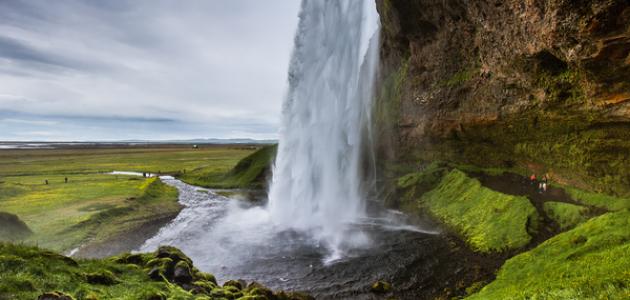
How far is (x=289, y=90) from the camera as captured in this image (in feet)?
152

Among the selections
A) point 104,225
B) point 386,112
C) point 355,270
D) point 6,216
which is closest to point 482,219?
point 355,270

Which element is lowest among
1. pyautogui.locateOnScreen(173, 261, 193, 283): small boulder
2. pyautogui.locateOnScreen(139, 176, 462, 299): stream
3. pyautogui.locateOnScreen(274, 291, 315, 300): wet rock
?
pyautogui.locateOnScreen(139, 176, 462, 299): stream

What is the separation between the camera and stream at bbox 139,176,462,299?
1975cm

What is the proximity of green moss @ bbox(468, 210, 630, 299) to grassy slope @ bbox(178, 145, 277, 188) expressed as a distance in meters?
50.3

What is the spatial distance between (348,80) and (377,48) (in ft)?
43.0

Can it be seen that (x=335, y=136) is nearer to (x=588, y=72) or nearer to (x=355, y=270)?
(x=355, y=270)

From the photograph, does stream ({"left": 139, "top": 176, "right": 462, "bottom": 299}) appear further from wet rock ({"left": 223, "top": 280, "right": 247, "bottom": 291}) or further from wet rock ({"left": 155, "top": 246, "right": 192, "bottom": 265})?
wet rock ({"left": 155, "top": 246, "right": 192, "bottom": 265})

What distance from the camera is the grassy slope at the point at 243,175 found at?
64.4m

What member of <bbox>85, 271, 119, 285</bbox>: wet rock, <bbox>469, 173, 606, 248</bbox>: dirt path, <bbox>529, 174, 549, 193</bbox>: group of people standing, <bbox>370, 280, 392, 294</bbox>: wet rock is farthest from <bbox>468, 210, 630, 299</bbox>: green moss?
<bbox>85, 271, 119, 285</bbox>: wet rock

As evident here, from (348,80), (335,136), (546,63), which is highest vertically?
(348,80)

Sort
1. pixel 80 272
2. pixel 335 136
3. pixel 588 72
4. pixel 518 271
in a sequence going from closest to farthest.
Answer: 1. pixel 80 272
2. pixel 518 271
3. pixel 588 72
4. pixel 335 136

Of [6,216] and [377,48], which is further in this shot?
[377,48]

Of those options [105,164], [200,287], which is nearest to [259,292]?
[200,287]

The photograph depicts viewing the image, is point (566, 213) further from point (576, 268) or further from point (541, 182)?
point (576, 268)
